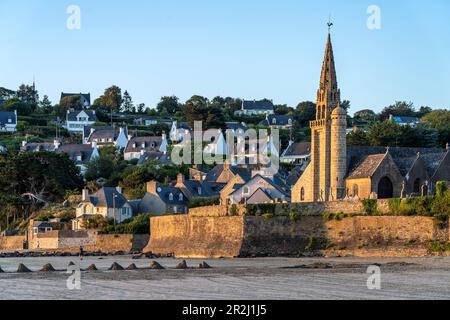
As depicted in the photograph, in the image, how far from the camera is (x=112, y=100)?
176 m

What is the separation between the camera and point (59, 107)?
16738 cm

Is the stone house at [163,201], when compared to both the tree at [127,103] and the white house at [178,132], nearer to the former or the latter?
the white house at [178,132]

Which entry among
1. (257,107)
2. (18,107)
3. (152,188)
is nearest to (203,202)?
(152,188)

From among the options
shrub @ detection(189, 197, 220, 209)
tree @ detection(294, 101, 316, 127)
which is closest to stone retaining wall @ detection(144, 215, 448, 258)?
shrub @ detection(189, 197, 220, 209)

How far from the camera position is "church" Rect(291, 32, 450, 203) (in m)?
62.9

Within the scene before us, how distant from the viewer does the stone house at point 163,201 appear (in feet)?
267

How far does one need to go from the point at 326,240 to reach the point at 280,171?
1782 inches

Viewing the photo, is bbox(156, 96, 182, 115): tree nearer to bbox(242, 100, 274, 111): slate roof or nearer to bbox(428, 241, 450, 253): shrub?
bbox(242, 100, 274, 111): slate roof

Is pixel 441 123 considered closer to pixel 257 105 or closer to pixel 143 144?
pixel 143 144

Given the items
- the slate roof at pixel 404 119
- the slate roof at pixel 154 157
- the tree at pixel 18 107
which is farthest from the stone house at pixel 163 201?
the tree at pixel 18 107

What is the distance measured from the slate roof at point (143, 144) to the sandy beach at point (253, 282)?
75278mm

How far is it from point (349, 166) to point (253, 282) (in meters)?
28.5

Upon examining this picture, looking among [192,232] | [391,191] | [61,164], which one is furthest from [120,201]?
[391,191]

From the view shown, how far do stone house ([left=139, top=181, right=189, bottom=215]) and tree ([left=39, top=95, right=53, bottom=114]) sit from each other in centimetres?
8866
